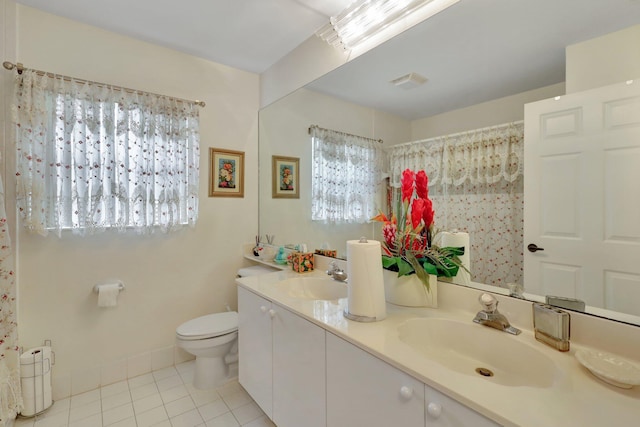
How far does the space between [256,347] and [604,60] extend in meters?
1.85

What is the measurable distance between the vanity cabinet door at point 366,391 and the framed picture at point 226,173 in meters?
1.71

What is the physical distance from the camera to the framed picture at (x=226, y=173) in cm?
230

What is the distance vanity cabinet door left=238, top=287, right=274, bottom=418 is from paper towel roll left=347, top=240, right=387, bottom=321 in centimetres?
47

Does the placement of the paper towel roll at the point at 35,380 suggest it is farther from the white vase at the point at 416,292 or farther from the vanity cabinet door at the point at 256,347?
the white vase at the point at 416,292

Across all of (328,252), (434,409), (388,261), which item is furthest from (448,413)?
(328,252)

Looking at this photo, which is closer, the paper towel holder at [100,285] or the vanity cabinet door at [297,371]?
the vanity cabinet door at [297,371]

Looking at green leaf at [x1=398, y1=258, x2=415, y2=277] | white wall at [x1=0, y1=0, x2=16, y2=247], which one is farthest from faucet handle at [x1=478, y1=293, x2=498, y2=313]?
white wall at [x1=0, y1=0, x2=16, y2=247]

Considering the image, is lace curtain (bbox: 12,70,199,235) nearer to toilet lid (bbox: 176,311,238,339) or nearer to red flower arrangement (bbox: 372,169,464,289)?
toilet lid (bbox: 176,311,238,339)

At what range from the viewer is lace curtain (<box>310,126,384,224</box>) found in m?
1.63

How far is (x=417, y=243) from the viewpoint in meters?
1.23

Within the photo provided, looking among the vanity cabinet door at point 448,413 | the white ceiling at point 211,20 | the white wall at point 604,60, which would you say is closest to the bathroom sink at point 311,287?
the vanity cabinet door at point 448,413

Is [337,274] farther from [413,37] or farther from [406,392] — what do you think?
[413,37]

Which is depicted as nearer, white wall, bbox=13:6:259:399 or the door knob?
the door knob

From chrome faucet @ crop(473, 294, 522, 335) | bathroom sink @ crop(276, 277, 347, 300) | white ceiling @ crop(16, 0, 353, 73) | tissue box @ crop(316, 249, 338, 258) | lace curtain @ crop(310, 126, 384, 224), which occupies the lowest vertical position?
bathroom sink @ crop(276, 277, 347, 300)
